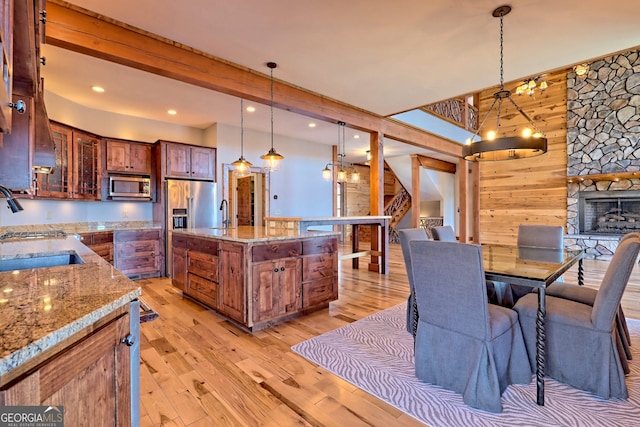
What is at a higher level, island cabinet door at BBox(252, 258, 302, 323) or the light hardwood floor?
island cabinet door at BBox(252, 258, 302, 323)

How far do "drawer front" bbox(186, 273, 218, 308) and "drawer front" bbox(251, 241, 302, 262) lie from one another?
76cm

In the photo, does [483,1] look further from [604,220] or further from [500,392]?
[604,220]

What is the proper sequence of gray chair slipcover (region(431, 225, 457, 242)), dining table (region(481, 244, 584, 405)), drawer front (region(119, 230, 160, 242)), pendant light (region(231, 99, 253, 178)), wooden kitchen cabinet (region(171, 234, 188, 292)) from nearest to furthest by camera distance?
1. dining table (region(481, 244, 584, 405))
2. gray chair slipcover (region(431, 225, 457, 242))
3. wooden kitchen cabinet (region(171, 234, 188, 292))
4. pendant light (region(231, 99, 253, 178))
5. drawer front (region(119, 230, 160, 242))

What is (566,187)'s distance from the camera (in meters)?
6.97

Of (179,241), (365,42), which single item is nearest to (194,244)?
(179,241)

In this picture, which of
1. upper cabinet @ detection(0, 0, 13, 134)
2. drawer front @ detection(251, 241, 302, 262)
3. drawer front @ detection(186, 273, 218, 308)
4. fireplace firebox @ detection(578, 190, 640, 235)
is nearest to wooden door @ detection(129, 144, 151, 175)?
drawer front @ detection(186, 273, 218, 308)

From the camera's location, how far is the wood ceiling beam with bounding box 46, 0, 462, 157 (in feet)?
8.25

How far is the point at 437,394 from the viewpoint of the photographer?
1.95m

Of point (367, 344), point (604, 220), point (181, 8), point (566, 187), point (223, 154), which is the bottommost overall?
point (367, 344)

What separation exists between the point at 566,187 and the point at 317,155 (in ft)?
19.4

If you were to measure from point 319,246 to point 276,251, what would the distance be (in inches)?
22.4

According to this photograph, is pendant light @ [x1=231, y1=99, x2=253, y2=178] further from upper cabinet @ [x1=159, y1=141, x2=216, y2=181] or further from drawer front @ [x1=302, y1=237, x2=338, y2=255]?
drawer front @ [x1=302, y1=237, x2=338, y2=255]

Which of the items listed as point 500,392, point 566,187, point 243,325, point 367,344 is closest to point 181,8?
point 243,325

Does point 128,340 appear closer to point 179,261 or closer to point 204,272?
point 204,272
